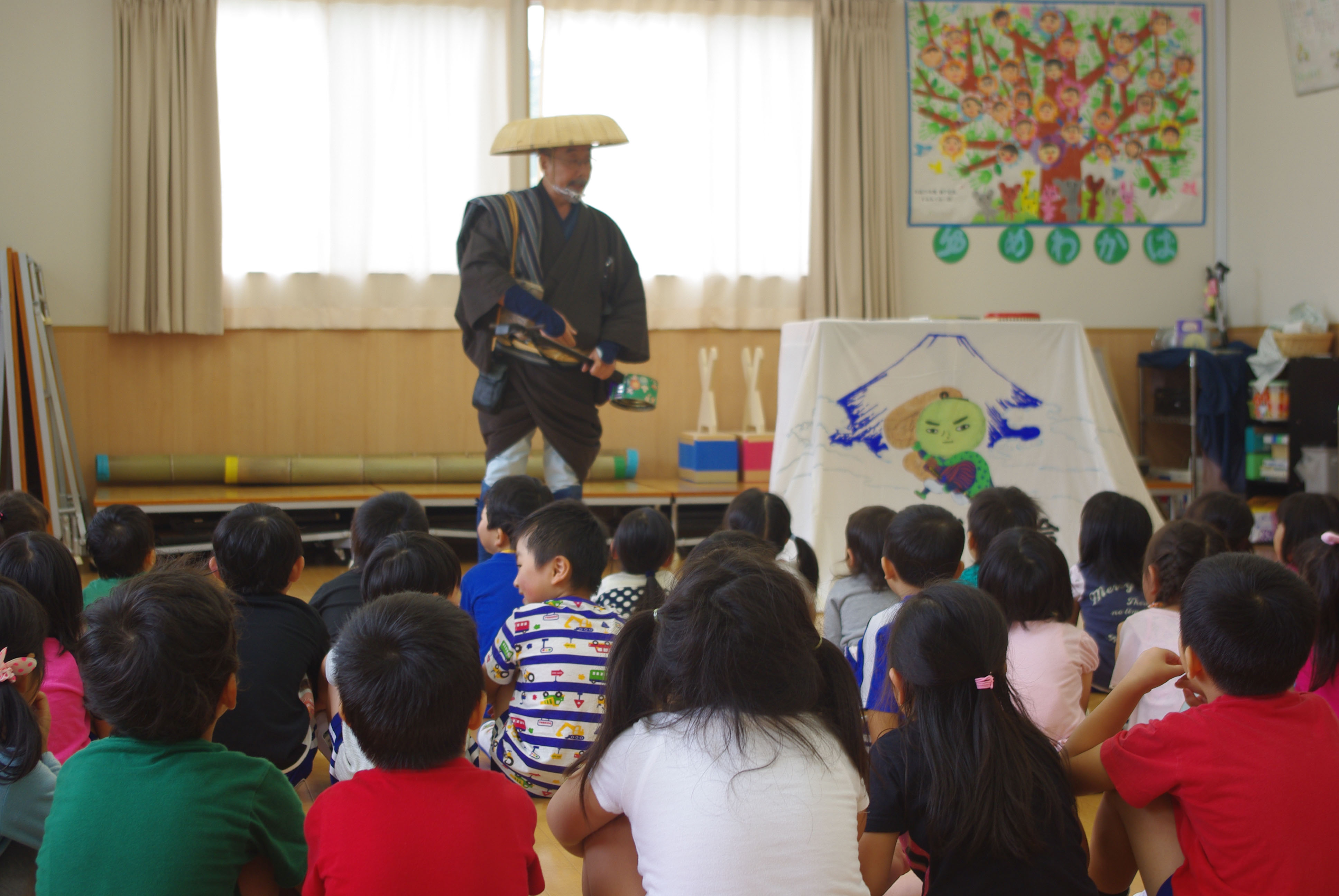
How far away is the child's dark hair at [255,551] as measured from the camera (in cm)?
179

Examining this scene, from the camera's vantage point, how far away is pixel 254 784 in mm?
1091

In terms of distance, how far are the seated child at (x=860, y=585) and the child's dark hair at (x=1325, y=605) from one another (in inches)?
28.3

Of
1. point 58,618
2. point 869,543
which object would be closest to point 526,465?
point 869,543

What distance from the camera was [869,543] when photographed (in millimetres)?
2309

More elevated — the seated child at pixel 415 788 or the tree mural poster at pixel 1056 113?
the tree mural poster at pixel 1056 113

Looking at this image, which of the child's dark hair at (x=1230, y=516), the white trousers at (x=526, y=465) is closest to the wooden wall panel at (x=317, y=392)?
the white trousers at (x=526, y=465)

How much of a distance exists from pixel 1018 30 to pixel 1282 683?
4969 mm

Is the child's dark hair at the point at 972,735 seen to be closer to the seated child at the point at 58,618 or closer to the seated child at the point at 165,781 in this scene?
the seated child at the point at 165,781

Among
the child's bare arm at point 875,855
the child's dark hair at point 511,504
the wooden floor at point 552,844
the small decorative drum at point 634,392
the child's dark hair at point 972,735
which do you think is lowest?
the wooden floor at point 552,844

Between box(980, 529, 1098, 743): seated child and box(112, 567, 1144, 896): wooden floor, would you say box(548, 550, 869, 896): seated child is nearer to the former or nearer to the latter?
box(112, 567, 1144, 896): wooden floor

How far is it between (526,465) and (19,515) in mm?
1385

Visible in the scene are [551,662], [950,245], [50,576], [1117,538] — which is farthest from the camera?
[950,245]

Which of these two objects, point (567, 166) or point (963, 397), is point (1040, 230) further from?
point (567, 166)

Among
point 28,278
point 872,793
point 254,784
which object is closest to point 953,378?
point 872,793
